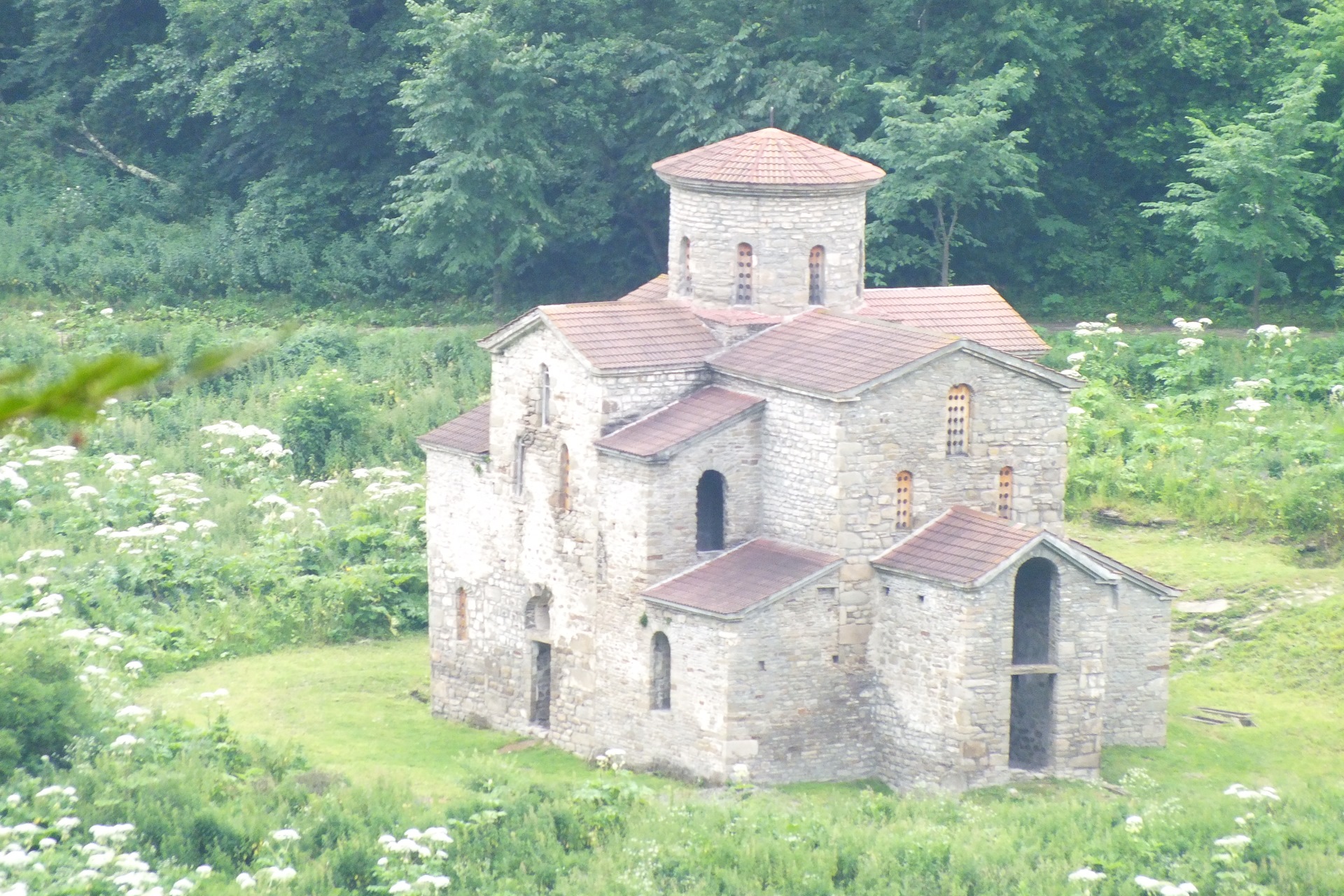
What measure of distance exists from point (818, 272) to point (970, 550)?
4667mm

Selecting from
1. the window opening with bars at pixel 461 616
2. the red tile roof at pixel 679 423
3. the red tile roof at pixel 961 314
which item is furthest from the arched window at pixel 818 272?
the window opening with bars at pixel 461 616

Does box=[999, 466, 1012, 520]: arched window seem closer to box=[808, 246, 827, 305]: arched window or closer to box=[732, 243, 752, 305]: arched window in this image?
box=[808, 246, 827, 305]: arched window

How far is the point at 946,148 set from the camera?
4138 centimetres

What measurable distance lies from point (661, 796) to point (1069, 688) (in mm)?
5095

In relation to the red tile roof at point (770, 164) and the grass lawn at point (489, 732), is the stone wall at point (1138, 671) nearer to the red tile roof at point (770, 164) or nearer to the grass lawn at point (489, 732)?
the grass lawn at point (489, 732)

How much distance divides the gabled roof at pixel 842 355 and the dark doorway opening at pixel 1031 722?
3.63m

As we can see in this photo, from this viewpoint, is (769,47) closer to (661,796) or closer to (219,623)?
(219,623)

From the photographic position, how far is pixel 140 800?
859 inches

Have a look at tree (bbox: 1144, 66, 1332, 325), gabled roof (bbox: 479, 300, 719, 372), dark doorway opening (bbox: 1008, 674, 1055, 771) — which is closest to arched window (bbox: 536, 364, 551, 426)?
gabled roof (bbox: 479, 300, 719, 372)

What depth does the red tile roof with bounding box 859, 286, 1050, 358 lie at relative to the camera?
28.0 metres

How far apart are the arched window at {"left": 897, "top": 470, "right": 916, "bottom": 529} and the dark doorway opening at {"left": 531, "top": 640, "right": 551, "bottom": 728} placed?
5011 mm

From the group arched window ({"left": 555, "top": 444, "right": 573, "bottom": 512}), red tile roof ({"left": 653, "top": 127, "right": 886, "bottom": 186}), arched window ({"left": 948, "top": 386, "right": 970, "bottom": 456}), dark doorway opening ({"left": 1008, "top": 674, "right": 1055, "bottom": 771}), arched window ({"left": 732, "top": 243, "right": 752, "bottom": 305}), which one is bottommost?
dark doorway opening ({"left": 1008, "top": 674, "right": 1055, "bottom": 771})

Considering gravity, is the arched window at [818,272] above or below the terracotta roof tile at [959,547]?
above

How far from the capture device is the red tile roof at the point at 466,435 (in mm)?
27438
